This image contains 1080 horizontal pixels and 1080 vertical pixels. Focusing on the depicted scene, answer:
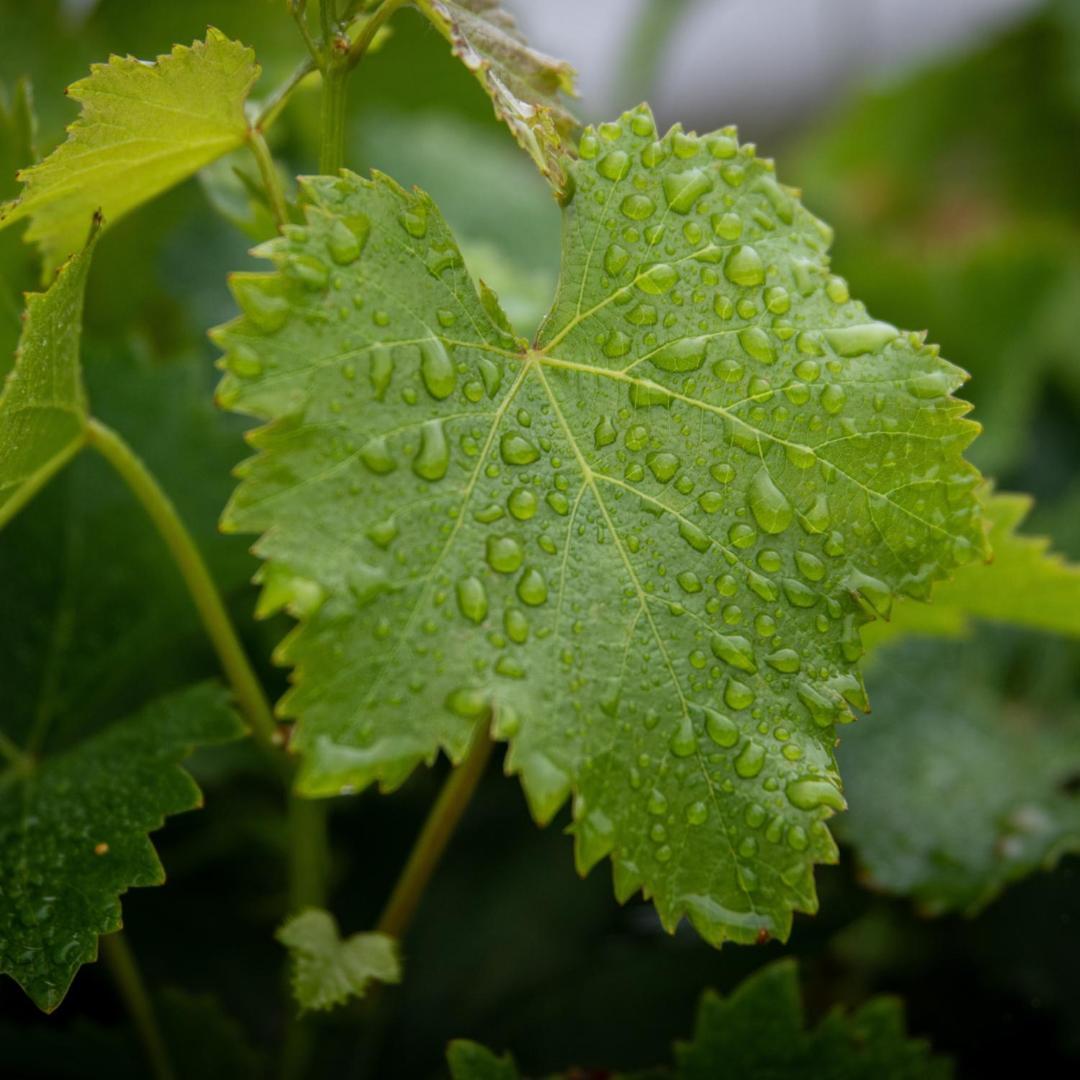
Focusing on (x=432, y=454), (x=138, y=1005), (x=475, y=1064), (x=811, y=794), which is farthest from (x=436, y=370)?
(x=138, y=1005)

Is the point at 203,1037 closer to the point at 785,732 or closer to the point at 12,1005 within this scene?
the point at 12,1005

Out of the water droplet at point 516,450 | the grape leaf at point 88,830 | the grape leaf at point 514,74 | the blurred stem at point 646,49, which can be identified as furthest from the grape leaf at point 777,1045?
the blurred stem at point 646,49

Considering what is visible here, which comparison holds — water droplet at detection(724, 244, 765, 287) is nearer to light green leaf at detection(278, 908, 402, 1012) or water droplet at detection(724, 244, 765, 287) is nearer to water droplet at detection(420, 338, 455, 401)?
water droplet at detection(420, 338, 455, 401)

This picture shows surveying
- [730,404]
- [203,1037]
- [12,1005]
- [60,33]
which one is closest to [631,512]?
[730,404]

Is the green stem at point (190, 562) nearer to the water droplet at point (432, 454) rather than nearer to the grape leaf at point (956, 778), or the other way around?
the water droplet at point (432, 454)

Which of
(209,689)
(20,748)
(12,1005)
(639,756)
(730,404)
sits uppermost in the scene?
(730,404)

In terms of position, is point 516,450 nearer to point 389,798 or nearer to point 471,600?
point 471,600
